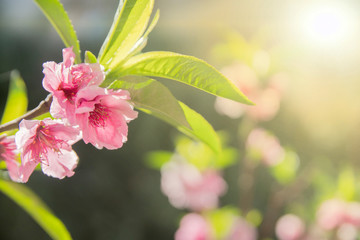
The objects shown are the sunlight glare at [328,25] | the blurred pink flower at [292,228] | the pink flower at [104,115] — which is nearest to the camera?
the pink flower at [104,115]

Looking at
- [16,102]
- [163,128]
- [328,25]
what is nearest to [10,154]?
[16,102]

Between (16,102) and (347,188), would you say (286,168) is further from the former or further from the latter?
(16,102)

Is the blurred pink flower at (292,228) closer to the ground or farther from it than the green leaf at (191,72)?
closer to the ground

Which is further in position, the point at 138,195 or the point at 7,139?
the point at 138,195

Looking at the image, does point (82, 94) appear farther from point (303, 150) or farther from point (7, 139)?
point (303, 150)

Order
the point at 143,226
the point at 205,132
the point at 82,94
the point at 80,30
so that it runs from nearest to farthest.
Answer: the point at 82,94
the point at 205,132
the point at 143,226
the point at 80,30

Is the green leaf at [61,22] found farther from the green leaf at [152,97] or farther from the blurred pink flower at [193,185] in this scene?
the blurred pink flower at [193,185]

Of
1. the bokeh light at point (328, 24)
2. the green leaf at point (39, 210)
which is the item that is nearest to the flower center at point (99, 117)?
the green leaf at point (39, 210)

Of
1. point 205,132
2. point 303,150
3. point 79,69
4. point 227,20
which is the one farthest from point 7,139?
point 227,20
